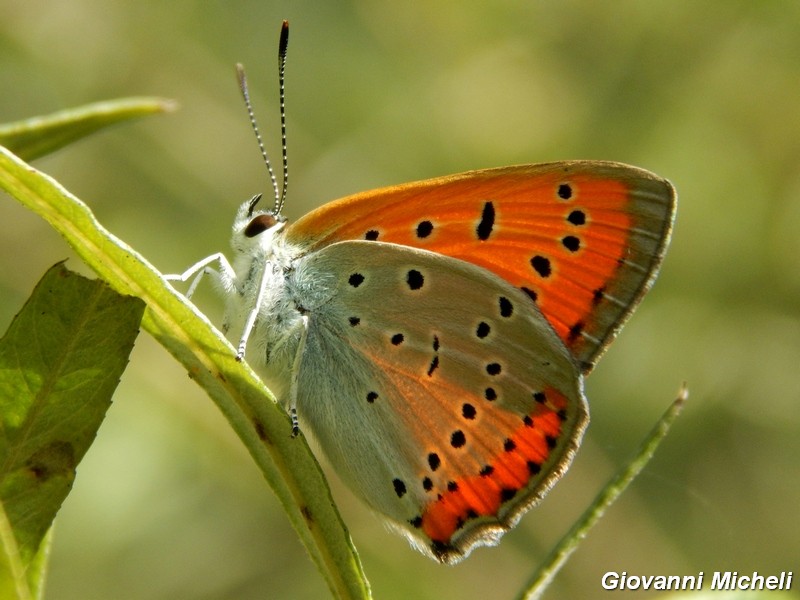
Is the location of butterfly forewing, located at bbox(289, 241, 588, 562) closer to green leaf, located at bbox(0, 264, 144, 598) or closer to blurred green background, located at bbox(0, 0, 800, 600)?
green leaf, located at bbox(0, 264, 144, 598)

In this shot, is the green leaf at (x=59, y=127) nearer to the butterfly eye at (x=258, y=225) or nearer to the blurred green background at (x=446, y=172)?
the butterfly eye at (x=258, y=225)

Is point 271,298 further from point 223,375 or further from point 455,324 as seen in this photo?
point 223,375

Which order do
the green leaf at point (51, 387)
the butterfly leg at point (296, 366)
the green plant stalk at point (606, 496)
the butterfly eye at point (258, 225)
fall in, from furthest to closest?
the butterfly eye at point (258, 225), the butterfly leg at point (296, 366), the green plant stalk at point (606, 496), the green leaf at point (51, 387)

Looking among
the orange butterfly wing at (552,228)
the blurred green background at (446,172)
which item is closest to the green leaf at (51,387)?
the orange butterfly wing at (552,228)

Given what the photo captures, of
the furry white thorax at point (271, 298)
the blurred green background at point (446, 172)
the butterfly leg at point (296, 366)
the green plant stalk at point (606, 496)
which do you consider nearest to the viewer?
the green plant stalk at point (606, 496)

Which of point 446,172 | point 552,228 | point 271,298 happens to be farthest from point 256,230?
point 446,172

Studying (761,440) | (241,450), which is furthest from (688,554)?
(241,450)

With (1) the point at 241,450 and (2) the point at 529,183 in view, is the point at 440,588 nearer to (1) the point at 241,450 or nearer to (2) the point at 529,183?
(1) the point at 241,450
